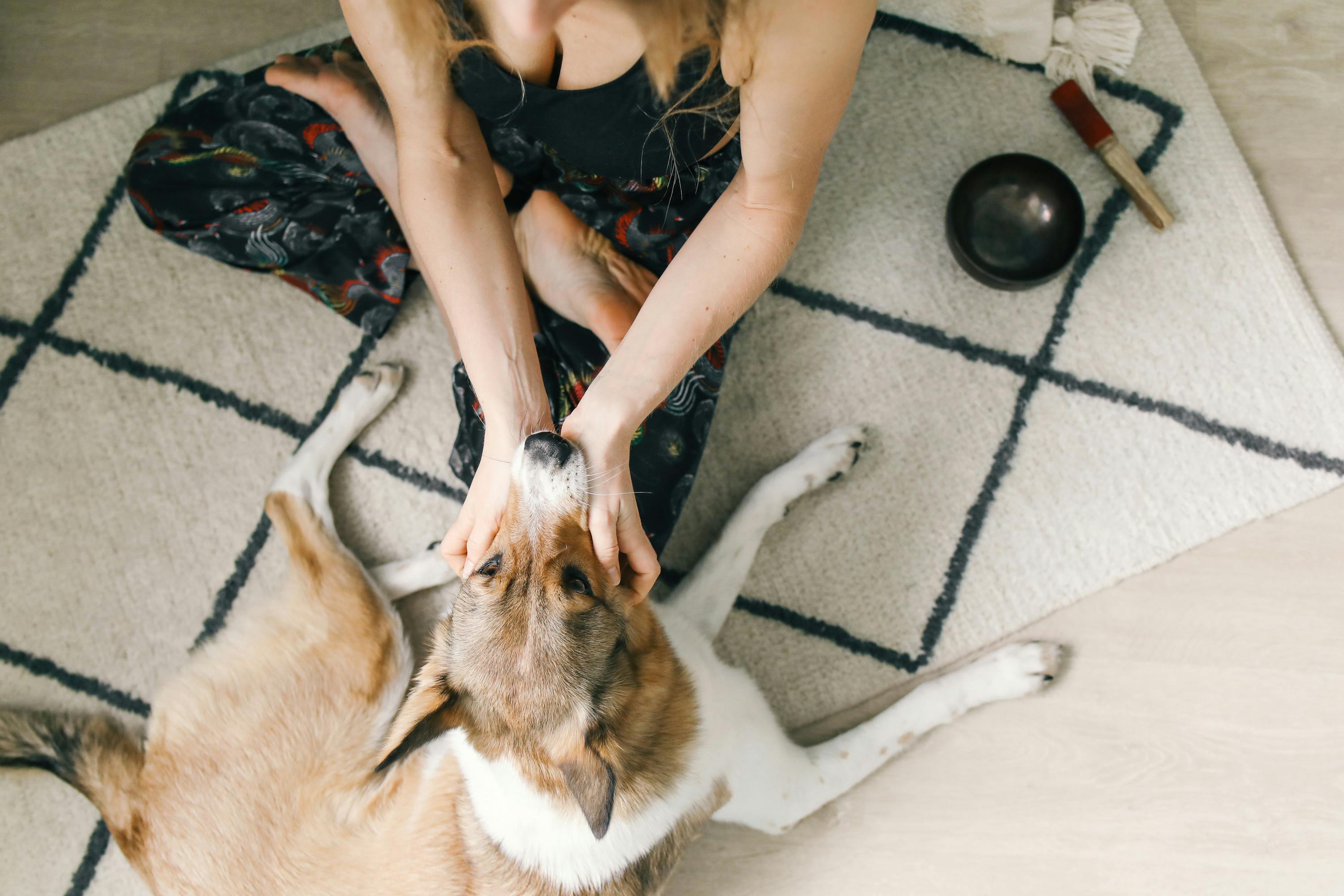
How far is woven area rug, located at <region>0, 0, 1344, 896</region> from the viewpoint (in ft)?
5.67

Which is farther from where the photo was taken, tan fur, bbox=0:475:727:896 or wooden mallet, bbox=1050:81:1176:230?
wooden mallet, bbox=1050:81:1176:230

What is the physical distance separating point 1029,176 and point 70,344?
2.13m

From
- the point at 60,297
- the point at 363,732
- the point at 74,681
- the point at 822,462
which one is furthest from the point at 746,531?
the point at 60,297

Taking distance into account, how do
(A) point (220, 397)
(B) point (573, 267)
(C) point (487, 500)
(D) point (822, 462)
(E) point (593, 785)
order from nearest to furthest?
(E) point (593, 785) < (C) point (487, 500) < (B) point (573, 267) < (D) point (822, 462) < (A) point (220, 397)

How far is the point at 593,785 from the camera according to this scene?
1046 mm

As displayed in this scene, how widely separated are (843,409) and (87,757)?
1655 mm

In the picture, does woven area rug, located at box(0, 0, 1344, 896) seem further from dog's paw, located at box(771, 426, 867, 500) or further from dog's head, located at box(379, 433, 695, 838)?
dog's head, located at box(379, 433, 695, 838)

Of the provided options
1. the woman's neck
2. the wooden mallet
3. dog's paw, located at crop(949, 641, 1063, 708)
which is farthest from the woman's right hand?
the wooden mallet

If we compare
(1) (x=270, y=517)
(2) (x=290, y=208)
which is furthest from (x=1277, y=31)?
(1) (x=270, y=517)

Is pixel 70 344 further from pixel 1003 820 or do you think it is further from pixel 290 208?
pixel 1003 820

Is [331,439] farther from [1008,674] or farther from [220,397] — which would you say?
[1008,674]

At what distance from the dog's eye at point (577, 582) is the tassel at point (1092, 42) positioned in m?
1.54

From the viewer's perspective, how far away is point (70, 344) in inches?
72.4

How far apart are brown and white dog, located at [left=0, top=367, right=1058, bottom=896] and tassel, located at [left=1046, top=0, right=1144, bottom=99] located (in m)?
0.95
